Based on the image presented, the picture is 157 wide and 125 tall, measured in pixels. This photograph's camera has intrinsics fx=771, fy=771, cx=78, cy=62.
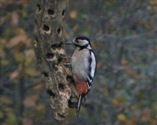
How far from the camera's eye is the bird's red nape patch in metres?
5.63

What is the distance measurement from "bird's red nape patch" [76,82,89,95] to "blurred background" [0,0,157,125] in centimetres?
194

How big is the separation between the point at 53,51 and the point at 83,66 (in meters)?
0.27

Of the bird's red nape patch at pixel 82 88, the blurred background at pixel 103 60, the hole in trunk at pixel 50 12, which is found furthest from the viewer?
the blurred background at pixel 103 60

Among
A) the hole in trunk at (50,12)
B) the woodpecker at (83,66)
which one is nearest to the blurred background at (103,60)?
the woodpecker at (83,66)

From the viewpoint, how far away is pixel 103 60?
311 inches

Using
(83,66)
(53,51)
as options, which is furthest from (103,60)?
(53,51)

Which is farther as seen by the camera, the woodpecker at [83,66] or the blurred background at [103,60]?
the blurred background at [103,60]

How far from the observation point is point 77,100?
18.5ft

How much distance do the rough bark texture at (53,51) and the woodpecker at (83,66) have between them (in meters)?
0.09

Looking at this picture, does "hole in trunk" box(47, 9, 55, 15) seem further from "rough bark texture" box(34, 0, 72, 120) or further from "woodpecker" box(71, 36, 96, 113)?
"woodpecker" box(71, 36, 96, 113)

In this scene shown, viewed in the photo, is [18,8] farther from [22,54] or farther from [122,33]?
[122,33]

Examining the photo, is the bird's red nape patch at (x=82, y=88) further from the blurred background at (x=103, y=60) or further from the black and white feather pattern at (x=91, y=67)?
the blurred background at (x=103, y=60)

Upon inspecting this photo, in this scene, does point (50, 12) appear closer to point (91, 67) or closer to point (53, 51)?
point (53, 51)

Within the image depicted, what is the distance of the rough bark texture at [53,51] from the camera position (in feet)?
18.1
